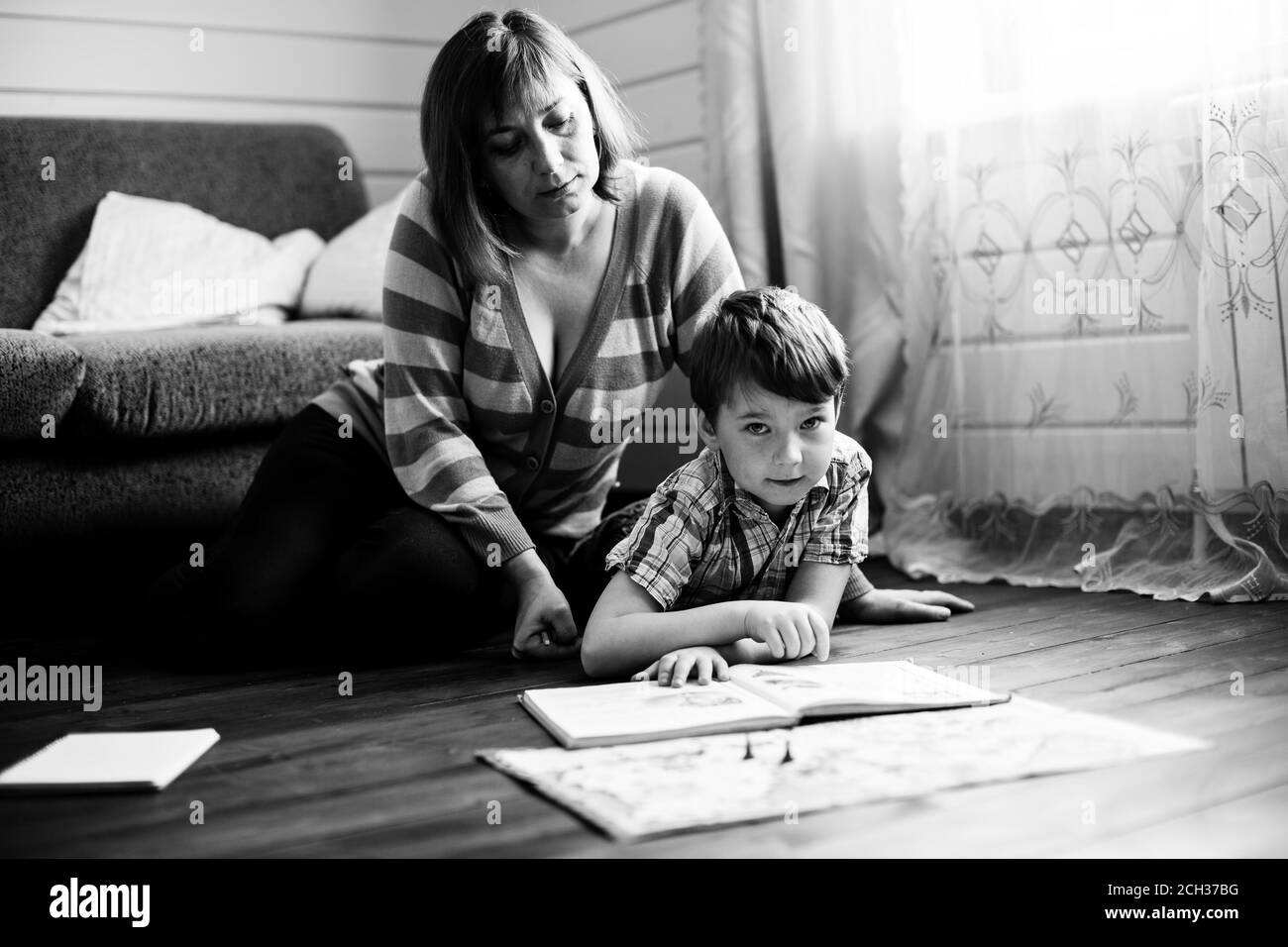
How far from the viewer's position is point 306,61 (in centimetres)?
329

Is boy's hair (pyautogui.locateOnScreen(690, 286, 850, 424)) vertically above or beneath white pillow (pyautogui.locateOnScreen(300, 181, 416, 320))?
beneath

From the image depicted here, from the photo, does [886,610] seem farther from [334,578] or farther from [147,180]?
[147,180]

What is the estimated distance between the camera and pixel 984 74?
214cm

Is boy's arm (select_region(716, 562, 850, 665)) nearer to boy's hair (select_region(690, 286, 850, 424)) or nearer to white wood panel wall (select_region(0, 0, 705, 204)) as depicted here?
boy's hair (select_region(690, 286, 850, 424))

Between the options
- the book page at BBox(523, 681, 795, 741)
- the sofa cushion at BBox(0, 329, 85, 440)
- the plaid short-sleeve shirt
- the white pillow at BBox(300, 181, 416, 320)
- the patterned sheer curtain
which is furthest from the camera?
the white pillow at BBox(300, 181, 416, 320)

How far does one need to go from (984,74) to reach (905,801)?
154 cm

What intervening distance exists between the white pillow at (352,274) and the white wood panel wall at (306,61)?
2.09 ft

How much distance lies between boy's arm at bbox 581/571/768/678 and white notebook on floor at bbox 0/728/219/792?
405mm

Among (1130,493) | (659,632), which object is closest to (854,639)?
(659,632)

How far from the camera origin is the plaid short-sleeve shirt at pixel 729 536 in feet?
4.73

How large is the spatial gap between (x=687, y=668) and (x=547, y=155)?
62 cm

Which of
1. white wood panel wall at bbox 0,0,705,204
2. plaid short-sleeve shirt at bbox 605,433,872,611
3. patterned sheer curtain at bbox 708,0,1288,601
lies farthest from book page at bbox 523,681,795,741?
white wood panel wall at bbox 0,0,705,204

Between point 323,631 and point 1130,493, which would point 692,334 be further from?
point 1130,493

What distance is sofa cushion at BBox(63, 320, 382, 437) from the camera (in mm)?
2045
